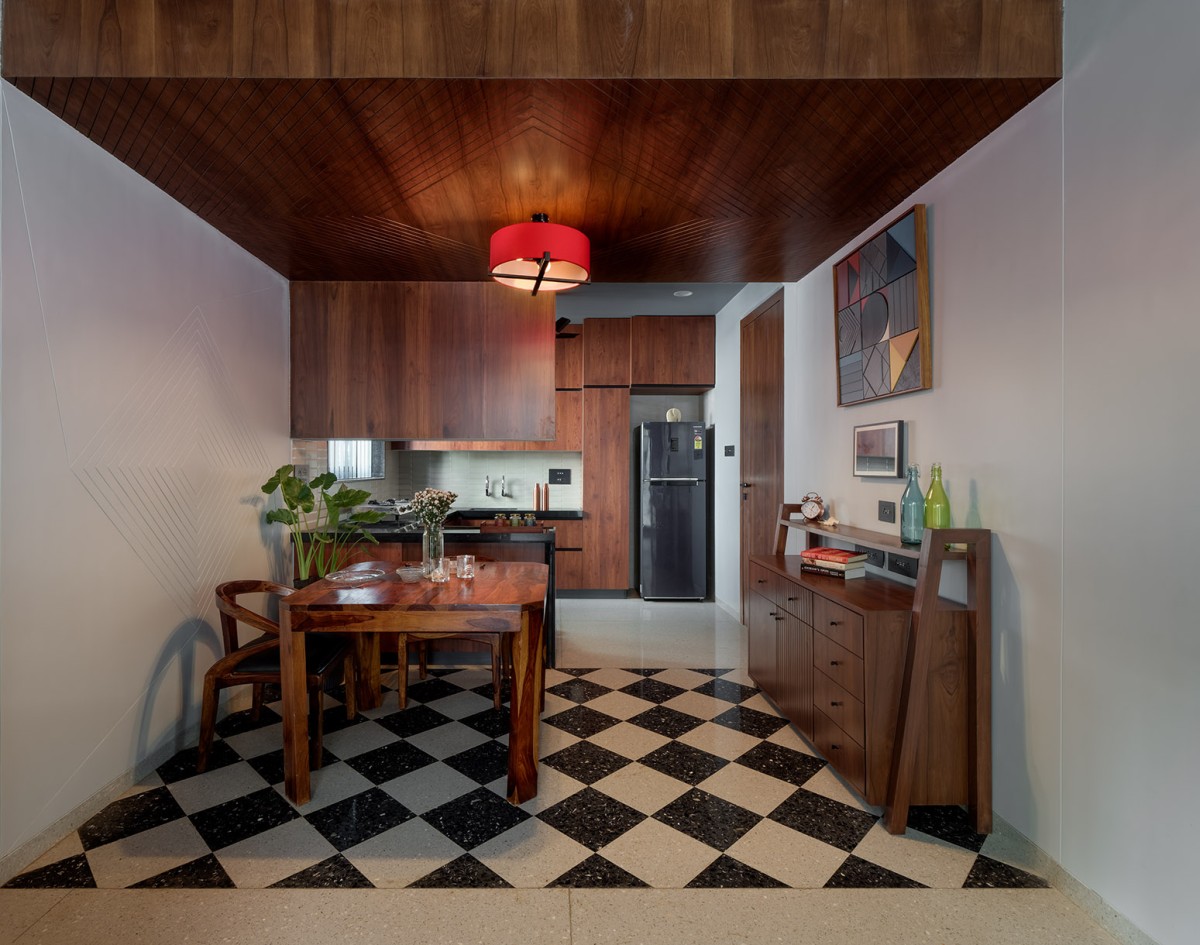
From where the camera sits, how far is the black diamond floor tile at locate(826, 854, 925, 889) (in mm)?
1947

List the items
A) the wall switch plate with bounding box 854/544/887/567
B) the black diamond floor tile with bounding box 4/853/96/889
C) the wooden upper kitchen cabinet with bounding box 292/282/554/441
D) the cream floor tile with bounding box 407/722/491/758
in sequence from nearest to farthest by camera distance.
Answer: the black diamond floor tile with bounding box 4/853/96/889 < the cream floor tile with bounding box 407/722/491/758 < the wall switch plate with bounding box 854/544/887/567 < the wooden upper kitchen cabinet with bounding box 292/282/554/441

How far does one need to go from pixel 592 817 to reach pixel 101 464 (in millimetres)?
2282

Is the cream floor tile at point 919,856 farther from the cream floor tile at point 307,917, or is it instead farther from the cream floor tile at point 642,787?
the cream floor tile at point 307,917

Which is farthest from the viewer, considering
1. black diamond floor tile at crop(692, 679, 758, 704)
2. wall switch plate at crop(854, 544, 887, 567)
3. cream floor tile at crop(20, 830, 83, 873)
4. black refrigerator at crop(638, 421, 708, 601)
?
black refrigerator at crop(638, 421, 708, 601)

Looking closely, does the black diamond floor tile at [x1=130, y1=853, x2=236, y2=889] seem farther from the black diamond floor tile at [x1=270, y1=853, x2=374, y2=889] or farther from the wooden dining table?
the wooden dining table

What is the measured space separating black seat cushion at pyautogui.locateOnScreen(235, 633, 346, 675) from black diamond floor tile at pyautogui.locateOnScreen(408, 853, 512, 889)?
3.30 ft

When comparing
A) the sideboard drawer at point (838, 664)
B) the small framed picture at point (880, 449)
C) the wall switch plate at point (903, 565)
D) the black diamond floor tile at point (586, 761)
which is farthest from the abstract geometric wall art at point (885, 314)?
the black diamond floor tile at point (586, 761)

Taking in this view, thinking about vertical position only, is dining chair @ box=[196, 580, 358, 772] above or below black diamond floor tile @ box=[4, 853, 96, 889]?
above

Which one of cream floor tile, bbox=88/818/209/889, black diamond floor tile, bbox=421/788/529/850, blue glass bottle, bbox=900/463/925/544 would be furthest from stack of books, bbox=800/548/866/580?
cream floor tile, bbox=88/818/209/889

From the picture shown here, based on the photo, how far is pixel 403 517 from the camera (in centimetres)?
448

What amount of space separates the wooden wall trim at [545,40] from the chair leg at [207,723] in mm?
2270

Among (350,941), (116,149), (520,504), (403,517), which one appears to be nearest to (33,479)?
(116,149)

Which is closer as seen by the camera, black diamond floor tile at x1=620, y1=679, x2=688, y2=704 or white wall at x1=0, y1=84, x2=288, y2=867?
white wall at x1=0, y1=84, x2=288, y2=867

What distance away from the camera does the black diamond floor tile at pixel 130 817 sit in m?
2.19
